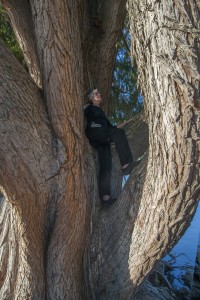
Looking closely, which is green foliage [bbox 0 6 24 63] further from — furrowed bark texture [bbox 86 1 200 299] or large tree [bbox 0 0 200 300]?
furrowed bark texture [bbox 86 1 200 299]

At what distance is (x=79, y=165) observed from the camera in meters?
4.16

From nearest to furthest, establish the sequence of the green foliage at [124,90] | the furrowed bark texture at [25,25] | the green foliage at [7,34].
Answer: the furrowed bark texture at [25,25] → the green foliage at [7,34] → the green foliage at [124,90]

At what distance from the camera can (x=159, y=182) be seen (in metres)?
3.75

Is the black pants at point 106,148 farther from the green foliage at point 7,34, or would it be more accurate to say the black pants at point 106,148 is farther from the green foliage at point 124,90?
the green foliage at point 7,34

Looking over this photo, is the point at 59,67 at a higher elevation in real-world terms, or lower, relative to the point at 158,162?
higher

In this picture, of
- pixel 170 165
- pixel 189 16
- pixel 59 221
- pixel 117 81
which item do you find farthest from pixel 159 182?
pixel 117 81

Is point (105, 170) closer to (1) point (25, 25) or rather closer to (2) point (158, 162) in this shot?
(2) point (158, 162)

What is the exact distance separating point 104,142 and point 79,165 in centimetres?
63

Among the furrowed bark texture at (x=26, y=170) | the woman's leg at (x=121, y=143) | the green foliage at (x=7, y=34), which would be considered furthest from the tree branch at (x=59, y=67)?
the green foliage at (x=7, y=34)

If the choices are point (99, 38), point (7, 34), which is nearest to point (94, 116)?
point (99, 38)

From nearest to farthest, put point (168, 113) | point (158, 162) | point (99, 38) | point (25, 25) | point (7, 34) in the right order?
1. point (168, 113)
2. point (158, 162)
3. point (25, 25)
4. point (99, 38)
5. point (7, 34)

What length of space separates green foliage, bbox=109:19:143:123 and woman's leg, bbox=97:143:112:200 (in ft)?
8.41

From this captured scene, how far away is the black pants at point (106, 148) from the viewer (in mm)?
4574

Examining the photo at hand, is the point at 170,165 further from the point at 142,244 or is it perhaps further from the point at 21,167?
the point at 21,167
